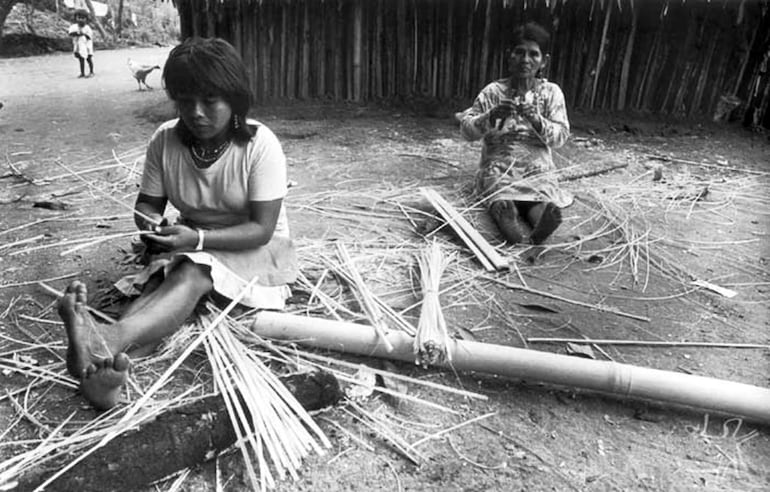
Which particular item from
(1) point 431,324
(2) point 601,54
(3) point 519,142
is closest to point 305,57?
(2) point 601,54

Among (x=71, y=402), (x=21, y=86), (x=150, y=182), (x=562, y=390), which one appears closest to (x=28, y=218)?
(x=150, y=182)

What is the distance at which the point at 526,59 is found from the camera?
3.57m

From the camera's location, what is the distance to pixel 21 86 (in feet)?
30.6

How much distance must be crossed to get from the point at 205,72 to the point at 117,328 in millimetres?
876

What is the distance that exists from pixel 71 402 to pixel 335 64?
5460mm

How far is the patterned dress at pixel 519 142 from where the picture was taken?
11.8ft

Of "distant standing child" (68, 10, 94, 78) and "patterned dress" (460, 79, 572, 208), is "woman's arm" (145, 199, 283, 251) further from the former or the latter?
"distant standing child" (68, 10, 94, 78)

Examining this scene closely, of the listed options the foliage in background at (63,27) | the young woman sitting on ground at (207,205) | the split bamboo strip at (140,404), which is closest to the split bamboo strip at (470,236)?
the young woman sitting on ground at (207,205)

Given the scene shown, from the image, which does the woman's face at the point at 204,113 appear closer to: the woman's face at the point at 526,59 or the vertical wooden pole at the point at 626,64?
the woman's face at the point at 526,59

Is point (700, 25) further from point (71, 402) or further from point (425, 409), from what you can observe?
point (71, 402)

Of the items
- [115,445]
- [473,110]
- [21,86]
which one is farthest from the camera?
[21,86]

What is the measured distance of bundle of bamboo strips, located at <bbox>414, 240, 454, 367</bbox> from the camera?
2.14 m

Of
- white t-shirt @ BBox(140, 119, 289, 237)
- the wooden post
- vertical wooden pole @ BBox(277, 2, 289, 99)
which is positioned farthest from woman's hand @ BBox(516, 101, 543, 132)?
vertical wooden pole @ BBox(277, 2, 289, 99)

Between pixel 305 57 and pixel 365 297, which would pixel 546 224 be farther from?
pixel 305 57
